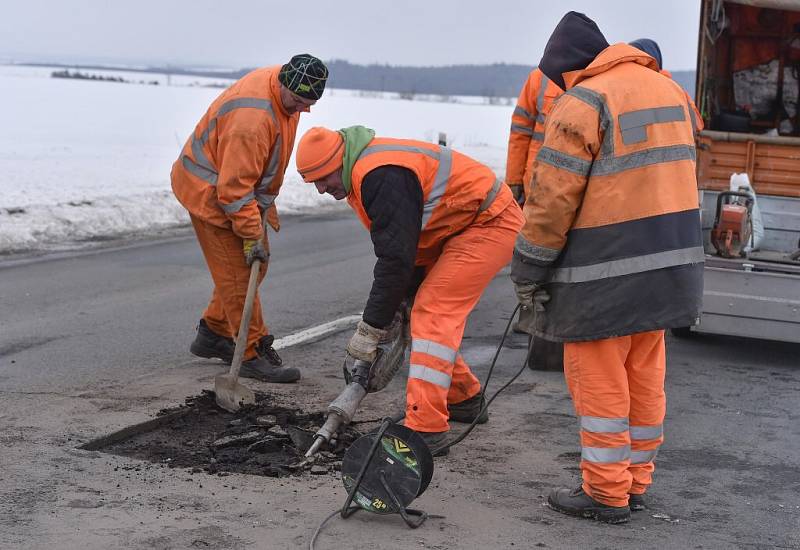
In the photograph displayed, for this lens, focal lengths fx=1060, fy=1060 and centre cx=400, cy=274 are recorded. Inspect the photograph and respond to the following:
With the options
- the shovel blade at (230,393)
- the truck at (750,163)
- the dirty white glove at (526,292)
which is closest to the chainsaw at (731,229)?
the truck at (750,163)

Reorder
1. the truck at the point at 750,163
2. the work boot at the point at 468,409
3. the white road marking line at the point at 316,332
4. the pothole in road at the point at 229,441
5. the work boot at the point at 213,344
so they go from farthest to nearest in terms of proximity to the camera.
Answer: the white road marking line at the point at 316,332
the truck at the point at 750,163
the work boot at the point at 213,344
the work boot at the point at 468,409
the pothole in road at the point at 229,441

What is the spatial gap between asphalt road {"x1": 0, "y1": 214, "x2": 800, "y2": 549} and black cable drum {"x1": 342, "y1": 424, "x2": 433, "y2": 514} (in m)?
0.12

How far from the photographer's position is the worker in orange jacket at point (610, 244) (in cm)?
404

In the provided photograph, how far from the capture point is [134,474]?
15.1 ft

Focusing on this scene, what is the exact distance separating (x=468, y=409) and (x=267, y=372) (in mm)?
1355

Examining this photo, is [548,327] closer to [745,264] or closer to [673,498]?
[673,498]

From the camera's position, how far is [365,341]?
474 centimetres

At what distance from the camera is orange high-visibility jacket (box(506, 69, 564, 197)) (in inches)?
292

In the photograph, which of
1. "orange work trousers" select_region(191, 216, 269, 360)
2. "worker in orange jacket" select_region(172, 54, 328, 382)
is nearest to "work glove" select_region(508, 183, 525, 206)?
"worker in orange jacket" select_region(172, 54, 328, 382)

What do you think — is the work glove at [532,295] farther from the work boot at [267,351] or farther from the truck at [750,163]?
the truck at [750,163]

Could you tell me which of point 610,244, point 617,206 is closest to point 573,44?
point 617,206

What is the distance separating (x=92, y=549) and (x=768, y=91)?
27.3ft

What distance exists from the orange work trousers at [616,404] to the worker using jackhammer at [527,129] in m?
3.04

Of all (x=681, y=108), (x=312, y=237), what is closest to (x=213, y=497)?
(x=681, y=108)
